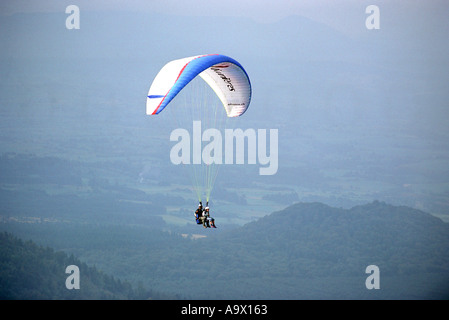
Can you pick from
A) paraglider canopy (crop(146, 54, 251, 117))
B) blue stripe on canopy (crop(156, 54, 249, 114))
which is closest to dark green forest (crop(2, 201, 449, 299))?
paraglider canopy (crop(146, 54, 251, 117))

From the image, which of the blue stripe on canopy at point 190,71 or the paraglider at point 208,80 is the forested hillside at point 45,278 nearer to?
the paraglider at point 208,80

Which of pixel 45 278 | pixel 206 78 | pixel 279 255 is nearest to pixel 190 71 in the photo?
pixel 206 78

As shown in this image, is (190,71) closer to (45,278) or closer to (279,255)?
(45,278)

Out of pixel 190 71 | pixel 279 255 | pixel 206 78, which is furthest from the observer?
pixel 279 255

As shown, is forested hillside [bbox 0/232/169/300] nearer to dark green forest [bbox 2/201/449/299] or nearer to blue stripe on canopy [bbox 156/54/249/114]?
dark green forest [bbox 2/201/449/299]

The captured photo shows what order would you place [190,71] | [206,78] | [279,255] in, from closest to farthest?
[190,71] < [206,78] < [279,255]

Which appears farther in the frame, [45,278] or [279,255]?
[279,255]

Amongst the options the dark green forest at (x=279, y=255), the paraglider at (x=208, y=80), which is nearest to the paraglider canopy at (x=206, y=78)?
the paraglider at (x=208, y=80)

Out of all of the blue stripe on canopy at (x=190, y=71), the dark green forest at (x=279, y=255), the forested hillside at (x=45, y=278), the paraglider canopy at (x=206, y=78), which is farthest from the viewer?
the dark green forest at (x=279, y=255)

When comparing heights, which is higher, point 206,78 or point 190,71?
point 206,78
